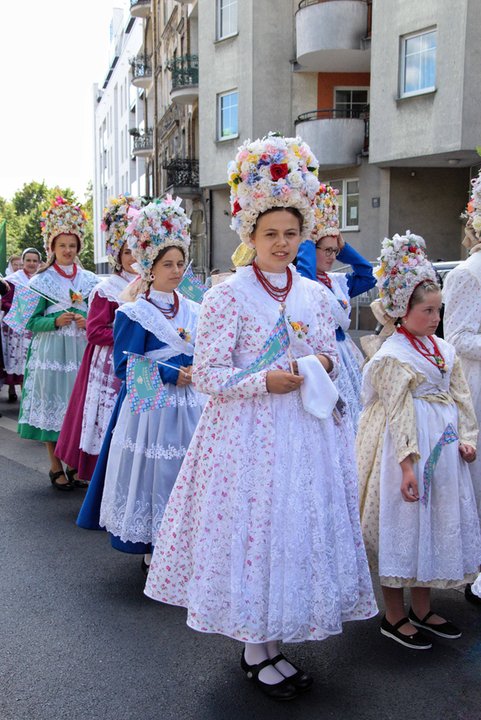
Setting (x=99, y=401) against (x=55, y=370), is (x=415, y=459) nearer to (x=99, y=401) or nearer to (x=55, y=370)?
(x=99, y=401)

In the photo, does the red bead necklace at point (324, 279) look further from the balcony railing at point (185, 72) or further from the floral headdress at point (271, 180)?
the balcony railing at point (185, 72)

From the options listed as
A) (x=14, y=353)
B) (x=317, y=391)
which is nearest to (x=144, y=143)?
(x=14, y=353)

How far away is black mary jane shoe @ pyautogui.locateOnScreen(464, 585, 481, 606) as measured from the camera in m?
4.36

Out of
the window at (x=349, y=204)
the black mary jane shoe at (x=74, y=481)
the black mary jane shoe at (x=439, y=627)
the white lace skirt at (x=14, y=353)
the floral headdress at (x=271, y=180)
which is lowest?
the black mary jane shoe at (x=74, y=481)

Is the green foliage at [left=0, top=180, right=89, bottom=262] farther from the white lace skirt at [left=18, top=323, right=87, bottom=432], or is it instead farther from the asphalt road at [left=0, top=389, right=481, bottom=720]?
the asphalt road at [left=0, top=389, right=481, bottom=720]

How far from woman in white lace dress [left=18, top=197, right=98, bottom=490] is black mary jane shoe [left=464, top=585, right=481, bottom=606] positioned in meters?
3.64

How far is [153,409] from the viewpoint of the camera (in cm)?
462

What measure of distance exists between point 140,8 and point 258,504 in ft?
139

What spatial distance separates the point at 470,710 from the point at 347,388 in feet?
9.33

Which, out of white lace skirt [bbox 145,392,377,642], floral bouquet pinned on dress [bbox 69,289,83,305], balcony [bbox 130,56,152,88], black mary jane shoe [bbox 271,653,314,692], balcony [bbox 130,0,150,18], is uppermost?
balcony [bbox 130,0,150,18]

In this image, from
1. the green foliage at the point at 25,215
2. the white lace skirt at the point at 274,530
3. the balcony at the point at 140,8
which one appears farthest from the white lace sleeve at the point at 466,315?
the green foliage at the point at 25,215

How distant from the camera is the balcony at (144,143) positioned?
43000 millimetres

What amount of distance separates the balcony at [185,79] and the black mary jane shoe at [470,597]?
2620 centimetres

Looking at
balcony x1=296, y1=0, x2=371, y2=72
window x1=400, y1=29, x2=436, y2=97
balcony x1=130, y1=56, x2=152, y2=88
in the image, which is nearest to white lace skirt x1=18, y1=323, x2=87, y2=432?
window x1=400, y1=29, x2=436, y2=97
